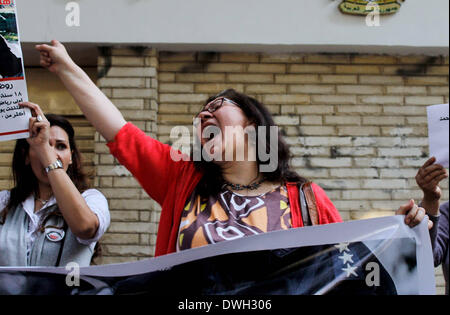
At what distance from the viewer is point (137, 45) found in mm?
4473

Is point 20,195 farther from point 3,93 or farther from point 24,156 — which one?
point 3,93

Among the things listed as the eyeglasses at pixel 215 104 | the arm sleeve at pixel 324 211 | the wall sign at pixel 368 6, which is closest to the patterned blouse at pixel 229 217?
the arm sleeve at pixel 324 211

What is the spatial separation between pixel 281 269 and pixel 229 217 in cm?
32

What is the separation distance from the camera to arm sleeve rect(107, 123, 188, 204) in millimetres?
2012

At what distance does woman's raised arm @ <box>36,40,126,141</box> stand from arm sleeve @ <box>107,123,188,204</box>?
0.05 meters

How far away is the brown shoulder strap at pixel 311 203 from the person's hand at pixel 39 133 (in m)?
1.09

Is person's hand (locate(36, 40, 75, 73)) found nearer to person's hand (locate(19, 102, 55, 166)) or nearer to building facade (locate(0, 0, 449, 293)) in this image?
person's hand (locate(19, 102, 55, 166))

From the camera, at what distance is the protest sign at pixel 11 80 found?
2018mm

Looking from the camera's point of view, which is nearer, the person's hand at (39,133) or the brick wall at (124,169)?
the person's hand at (39,133)

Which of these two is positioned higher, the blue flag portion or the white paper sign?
the white paper sign

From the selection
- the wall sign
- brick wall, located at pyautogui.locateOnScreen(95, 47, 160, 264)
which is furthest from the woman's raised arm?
the wall sign

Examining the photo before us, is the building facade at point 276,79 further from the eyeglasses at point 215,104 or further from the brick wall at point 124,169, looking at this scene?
the eyeglasses at point 215,104

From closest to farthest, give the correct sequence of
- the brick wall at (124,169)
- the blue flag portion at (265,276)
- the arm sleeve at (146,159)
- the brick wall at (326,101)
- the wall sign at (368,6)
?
the blue flag portion at (265,276) → the arm sleeve at (146,159) → the brick wall at (124,169) → the wall sign at (368,6) → the brick wall at (326,101)
